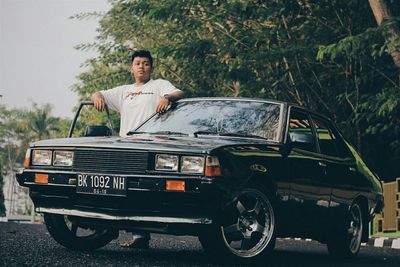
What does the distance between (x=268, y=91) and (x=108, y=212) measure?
14.0m

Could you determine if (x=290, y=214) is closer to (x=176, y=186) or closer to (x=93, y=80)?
(x=176, y=186)

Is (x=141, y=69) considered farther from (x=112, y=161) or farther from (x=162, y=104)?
(x=112, y=161)

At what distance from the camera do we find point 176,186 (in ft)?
20.8

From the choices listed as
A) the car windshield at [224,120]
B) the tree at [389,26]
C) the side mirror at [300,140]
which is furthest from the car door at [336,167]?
the tree at [389,26]

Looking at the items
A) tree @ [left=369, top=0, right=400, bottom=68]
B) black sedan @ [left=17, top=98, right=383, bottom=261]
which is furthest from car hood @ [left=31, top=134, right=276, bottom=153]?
tree @ [left=369, top=0, right=400, bottom=68]

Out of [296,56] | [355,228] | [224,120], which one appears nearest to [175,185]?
[224,120]

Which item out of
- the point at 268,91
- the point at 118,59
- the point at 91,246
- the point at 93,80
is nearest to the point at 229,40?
the point at 268,91

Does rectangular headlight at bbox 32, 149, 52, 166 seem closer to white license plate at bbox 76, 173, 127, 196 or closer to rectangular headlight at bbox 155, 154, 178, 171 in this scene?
white license plate at bbox 76, 173, 127, 196

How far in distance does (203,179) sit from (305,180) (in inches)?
60.6

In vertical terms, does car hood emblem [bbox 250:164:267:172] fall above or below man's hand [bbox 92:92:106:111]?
below

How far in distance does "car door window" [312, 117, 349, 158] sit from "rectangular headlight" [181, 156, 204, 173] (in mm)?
2147

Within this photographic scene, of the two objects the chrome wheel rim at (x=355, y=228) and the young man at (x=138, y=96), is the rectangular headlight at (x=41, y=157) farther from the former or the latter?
the chrome wheel rim at (x=355, y=228)

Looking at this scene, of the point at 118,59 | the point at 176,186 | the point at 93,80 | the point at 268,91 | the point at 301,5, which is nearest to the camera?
the point at 176,186

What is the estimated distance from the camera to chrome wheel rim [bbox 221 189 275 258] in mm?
6680
